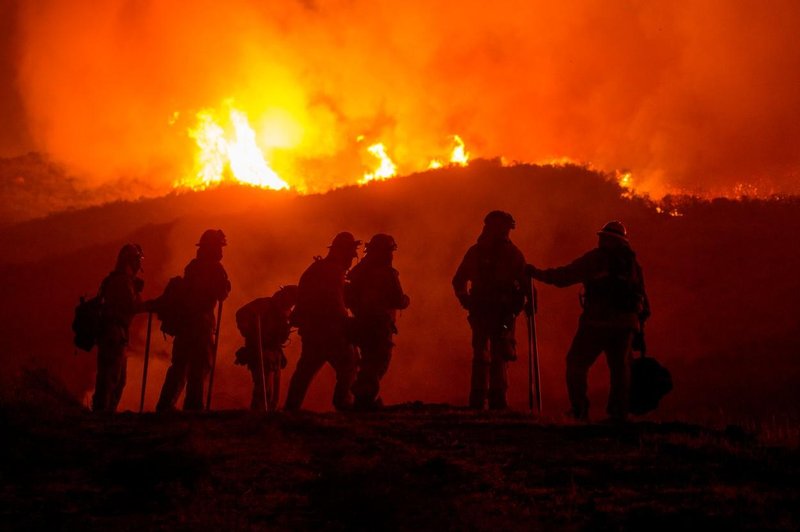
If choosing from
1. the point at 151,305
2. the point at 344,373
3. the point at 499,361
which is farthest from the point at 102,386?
the point at 499,361

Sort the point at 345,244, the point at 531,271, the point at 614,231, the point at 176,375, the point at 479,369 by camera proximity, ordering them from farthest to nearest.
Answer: the point at 345,244 → the point at 176,375 → the point at 479,369 → the point at 531,271 → the point at 614,231

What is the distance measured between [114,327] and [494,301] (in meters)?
5.06

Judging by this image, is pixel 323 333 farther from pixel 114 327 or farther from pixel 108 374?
pixel 108 374

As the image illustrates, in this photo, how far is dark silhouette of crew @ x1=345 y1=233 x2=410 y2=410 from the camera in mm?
10398

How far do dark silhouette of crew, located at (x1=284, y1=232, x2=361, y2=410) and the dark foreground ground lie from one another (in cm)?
209

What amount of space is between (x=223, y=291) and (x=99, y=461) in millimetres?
4607

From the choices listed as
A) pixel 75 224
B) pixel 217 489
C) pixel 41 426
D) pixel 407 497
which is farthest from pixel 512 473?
pixel 75 224

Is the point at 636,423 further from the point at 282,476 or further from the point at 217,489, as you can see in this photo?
the point at 217,489

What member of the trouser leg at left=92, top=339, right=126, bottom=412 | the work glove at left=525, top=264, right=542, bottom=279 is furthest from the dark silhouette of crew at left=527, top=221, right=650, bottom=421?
the trouser leg at left=92, top=339, right=126, bottom=412

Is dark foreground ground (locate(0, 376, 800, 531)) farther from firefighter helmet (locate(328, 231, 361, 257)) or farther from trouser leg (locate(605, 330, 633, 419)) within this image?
firefighter helmet (locate(328, 231, 361, 257))

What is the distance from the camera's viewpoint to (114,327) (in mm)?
11500

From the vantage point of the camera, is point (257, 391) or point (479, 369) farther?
point (257, 391)

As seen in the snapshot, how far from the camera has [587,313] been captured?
9.06 meters

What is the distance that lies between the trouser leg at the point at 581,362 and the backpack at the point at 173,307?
4936 mm
